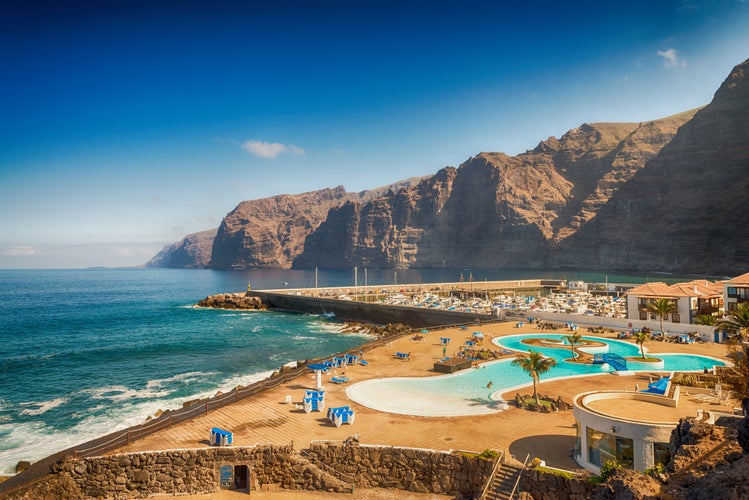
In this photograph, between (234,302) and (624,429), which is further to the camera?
(234,302)

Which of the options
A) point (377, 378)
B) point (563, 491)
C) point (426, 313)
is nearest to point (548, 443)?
point (563, 491)

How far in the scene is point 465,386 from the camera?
93.2ft

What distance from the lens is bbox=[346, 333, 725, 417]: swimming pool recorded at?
23984 mm

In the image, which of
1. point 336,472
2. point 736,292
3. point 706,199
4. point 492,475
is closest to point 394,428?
point 336,472

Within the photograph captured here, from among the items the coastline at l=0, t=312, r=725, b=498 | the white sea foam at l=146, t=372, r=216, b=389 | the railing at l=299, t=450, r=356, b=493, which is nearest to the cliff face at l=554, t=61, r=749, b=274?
the coastline at l=0, t=312, r=725, b=498

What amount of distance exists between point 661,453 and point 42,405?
127 ft

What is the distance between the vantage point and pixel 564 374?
3127 cm

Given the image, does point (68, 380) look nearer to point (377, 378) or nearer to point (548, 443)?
point (377, 378)

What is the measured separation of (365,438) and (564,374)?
17624 millimetres

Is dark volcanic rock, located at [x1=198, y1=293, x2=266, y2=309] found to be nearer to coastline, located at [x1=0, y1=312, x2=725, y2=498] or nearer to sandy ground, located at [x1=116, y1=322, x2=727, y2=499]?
sandy ground, located at [x1=116, y1=322, x2=727, y2=499]

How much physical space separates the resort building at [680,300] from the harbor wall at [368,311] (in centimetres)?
1533

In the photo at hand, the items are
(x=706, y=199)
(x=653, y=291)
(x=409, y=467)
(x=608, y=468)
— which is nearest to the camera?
(x=608, y=468)

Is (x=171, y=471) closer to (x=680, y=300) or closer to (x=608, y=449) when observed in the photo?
(x=608, y=449)

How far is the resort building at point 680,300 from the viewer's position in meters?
47.8
